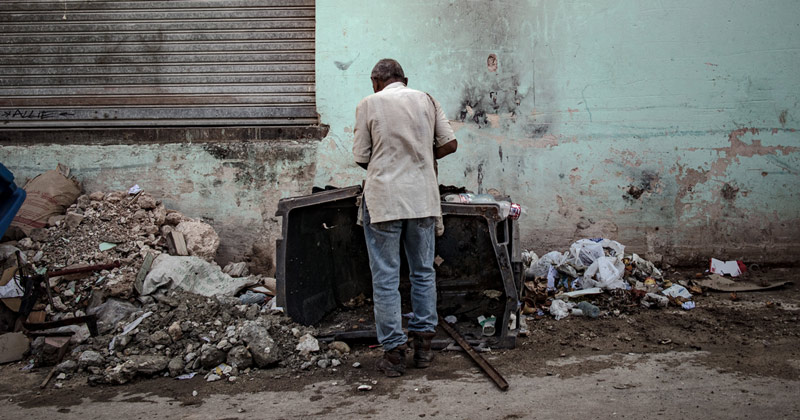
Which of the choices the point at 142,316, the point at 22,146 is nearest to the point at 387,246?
the point at 142,316

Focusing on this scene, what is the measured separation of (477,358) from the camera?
3.59m

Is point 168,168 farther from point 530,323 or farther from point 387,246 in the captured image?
point 530,323

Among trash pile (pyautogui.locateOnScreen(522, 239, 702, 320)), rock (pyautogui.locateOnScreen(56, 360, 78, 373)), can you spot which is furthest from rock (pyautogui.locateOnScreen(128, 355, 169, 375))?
trash pile (pyautogui.locateOnScreen(522, 239, 702, 320))

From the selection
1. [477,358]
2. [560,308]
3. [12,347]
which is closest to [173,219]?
[12,347]

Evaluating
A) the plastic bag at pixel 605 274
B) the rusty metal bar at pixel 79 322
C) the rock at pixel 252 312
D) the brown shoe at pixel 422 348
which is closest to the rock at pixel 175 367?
the rock at pixel 252 312

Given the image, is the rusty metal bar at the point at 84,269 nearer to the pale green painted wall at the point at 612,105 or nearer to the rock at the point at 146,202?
the rock at the point at 146,202

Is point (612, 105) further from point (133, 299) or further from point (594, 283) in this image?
point (133, 299)

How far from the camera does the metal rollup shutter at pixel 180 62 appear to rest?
18.9 ft

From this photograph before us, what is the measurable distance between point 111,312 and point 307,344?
5.19ft

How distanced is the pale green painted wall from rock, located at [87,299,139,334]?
6.44ft

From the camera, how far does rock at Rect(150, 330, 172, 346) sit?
12.7ft

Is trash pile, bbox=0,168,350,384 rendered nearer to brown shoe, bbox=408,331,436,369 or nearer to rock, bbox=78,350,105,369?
rock, bbox=78,350,105,369

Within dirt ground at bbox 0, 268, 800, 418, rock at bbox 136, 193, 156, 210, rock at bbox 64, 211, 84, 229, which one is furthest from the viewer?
rock at bbox 136, 193, 156, 210

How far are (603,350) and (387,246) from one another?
1.49 meters
